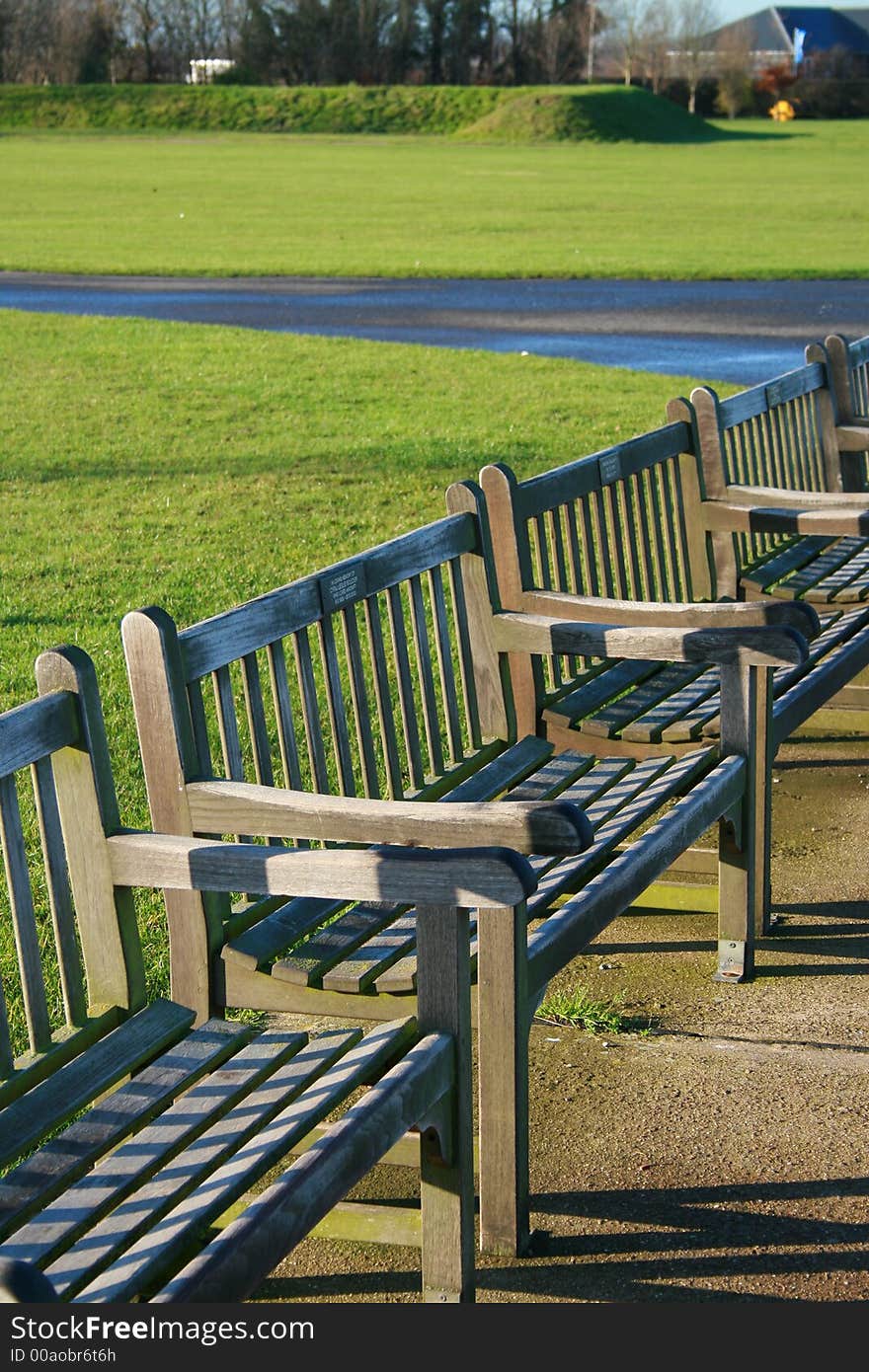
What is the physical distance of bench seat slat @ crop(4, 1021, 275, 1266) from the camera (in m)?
2.37

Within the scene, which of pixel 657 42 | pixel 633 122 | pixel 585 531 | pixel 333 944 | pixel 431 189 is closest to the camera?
pixel 333 944

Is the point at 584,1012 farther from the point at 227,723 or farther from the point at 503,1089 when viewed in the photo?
the point at 227,723

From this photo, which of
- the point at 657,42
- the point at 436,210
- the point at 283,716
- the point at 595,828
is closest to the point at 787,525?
the point at 595,828

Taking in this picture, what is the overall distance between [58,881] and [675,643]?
1.80m

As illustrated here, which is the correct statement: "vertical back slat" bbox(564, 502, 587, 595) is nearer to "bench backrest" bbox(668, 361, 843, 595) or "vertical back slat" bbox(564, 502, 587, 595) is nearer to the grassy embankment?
"bench backrest" bbox(668, 361, 843, 595)

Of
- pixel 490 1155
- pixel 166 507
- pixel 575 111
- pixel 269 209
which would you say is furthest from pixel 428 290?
pixel 575 111

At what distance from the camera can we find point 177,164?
2152 inches

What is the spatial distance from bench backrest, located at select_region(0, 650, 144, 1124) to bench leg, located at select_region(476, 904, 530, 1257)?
609 millimetres

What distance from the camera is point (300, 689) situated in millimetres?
4082

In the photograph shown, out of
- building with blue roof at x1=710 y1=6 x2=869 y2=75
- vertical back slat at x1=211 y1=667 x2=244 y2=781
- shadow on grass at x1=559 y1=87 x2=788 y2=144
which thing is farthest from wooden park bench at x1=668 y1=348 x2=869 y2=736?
building with blue roof at x1=710 y1=6 x2=869 y2=75

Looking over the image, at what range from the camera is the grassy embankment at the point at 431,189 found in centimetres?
2625

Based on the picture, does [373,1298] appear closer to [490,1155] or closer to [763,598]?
[490,1155]

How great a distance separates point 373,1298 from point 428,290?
2030cm

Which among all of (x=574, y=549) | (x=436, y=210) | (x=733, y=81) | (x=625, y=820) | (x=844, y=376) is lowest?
(x=733, y=81)
